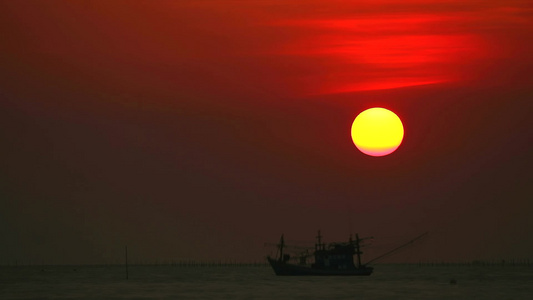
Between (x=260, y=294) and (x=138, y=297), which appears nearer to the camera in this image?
(x=138, y=297)

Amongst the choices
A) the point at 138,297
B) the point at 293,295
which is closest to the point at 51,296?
the point at 138,297

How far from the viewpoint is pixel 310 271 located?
183 meters

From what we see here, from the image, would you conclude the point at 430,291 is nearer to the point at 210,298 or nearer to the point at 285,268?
the point at 210,298

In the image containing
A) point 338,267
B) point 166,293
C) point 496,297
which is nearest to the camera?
point 496,297

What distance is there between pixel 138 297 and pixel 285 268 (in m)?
78.8

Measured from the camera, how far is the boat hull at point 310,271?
17362 centimetres

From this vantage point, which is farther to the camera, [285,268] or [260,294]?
[285,268]

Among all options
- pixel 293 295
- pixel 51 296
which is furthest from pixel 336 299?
pixel 51 296

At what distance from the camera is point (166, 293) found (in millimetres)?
133000

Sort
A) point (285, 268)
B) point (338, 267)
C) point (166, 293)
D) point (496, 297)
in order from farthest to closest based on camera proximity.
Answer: point (285, 268) → point (338, 267) → point (166, 293) → point (496, 297)

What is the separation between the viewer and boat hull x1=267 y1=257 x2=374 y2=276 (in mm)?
173625

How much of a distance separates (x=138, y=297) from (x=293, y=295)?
62.6 feet

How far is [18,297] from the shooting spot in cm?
12462

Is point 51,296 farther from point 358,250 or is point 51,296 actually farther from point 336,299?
point 358,250
